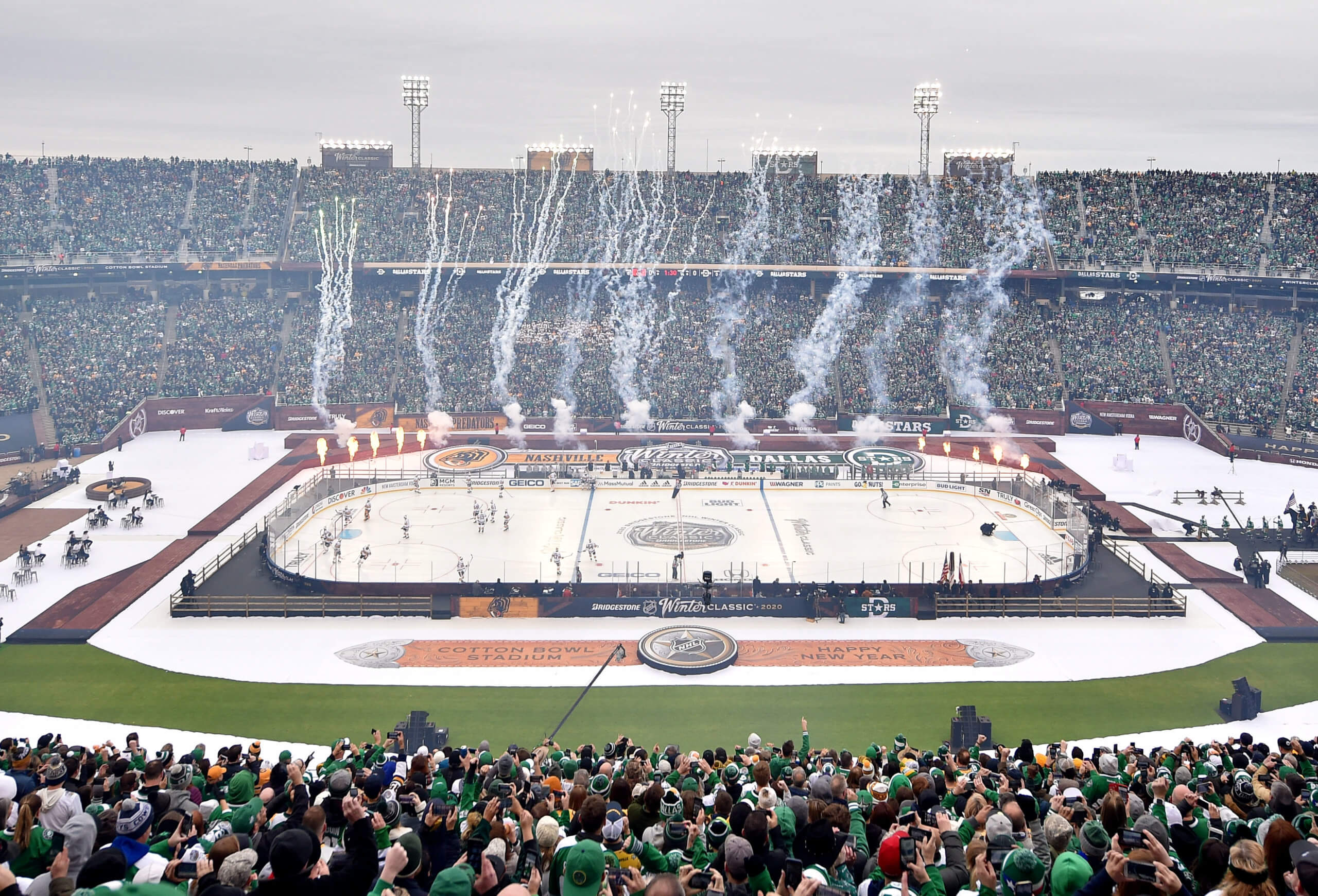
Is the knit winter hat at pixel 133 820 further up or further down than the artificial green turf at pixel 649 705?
further up

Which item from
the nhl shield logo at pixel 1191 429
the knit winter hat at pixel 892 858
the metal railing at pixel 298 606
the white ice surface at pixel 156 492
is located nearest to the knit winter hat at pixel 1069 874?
the knit winter hat at pixel 892 858

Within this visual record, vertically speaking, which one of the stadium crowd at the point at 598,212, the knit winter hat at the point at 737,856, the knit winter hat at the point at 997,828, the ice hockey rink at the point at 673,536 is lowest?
the ice hockey rink at the point at 673,536

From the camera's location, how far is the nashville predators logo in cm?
5603

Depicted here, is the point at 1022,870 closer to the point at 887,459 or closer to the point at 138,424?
the point at 887,459

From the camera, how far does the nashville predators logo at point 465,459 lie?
56.0 meters

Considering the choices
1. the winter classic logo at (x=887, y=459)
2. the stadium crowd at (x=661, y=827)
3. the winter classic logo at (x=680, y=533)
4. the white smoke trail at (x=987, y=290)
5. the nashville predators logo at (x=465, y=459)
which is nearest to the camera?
the stadium crowd at (x=661, y=827)

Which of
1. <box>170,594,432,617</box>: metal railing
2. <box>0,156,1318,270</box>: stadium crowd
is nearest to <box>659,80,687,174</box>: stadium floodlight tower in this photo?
<box>0,156,1318,270</box>: stadium crowd

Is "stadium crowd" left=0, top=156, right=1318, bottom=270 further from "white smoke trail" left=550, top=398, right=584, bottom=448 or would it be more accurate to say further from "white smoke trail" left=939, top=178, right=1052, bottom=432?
"white smoke trail" left=550, top=398, right=584, bottom=448

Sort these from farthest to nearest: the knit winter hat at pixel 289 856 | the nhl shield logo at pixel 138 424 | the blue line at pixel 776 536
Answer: the nhl shield logo at pixel 138 424 → the blue line at pixel 776 536 → the knit winter hat at pixel 289 856

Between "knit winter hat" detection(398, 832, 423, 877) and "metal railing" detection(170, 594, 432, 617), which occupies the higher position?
"knit winter hat" detection(398, 832, 423, 877)

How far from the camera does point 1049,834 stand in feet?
35.2

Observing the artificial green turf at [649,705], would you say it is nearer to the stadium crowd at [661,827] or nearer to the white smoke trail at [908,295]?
the stadium crowd at [661,827]

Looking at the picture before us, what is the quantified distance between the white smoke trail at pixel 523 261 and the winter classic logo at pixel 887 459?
861 inches

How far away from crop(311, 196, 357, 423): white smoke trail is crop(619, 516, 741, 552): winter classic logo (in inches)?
1242
